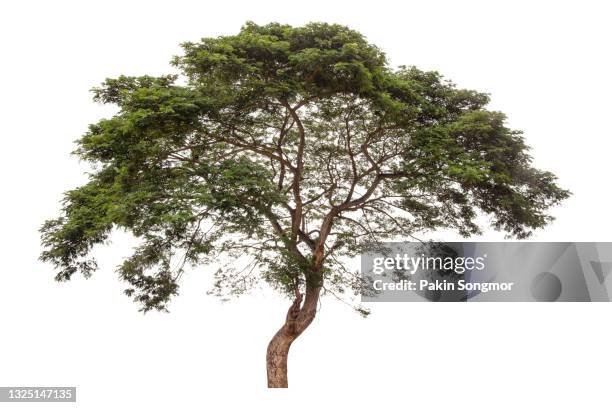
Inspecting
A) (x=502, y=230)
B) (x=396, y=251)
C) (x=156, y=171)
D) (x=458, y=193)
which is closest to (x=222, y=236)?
(x=156, y=171)

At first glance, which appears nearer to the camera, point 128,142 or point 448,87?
point 128,142

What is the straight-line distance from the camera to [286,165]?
401 inches

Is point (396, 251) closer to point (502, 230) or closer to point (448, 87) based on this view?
point (502, 230)

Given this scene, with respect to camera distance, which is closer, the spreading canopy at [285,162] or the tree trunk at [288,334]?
the spreading canopy at [285,162]

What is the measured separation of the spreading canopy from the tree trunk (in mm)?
462

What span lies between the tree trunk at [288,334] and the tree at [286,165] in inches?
1.0

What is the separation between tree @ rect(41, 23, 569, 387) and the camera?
7.70 metres

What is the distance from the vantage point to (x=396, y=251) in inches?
445

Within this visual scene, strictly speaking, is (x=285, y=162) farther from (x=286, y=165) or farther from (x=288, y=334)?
(x=288, y=334)

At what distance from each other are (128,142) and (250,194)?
185 centimetres

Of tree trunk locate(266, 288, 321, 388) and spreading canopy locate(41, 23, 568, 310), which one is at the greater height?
spreading canopy locate(41, 23, 568, 310)

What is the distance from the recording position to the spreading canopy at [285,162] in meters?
7.69

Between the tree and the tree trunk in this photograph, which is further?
the tree trunk

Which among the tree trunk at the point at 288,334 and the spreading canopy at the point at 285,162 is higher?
the spreading canopy at the point at 285,162
